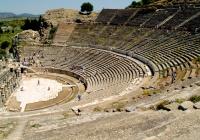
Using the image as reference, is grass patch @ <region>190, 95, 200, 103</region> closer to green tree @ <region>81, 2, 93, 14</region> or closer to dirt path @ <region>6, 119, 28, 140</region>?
dirt path @ <region>6, 119, 28, 140</region>

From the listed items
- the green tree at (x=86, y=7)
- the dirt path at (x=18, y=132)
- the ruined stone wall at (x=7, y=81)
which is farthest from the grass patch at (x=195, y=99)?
the green tree at (x=86, y=7)

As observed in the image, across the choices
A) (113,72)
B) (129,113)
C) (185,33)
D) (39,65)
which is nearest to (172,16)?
(185,33)

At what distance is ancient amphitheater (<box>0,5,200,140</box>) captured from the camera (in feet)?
50.7

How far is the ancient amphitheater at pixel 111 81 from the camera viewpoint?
50.7 ft

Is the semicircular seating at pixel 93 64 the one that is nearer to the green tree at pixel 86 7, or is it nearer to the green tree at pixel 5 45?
the green tree at pixel 5 45

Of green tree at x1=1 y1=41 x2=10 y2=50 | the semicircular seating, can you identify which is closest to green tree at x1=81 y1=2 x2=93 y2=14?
green tree at x1=1 y1=41 x2=10 y2=50

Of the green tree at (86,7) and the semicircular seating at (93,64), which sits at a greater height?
the green tree at (86,7)

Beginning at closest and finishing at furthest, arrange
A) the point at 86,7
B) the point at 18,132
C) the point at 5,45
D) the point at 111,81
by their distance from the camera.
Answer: the point at 18,132, the point at 111,81, the point at 5,45, the point at 86,7

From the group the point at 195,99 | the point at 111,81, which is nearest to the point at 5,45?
the point at 111,81

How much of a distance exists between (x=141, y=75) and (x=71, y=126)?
20871mm

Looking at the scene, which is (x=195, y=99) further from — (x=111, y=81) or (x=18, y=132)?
(x=111, y=81)

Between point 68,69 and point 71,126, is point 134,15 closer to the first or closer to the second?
point 68,69

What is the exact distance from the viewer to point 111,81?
38.2m

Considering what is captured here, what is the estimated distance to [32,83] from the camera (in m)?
46.2
